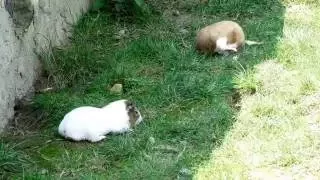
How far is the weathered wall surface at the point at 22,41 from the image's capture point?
177 inches

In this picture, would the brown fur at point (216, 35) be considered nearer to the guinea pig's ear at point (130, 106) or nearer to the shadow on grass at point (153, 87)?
the shadow on grass at point (153, 87)

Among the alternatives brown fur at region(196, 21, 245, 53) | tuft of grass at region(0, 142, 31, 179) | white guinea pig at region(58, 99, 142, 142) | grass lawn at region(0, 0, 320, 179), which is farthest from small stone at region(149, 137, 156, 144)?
brown fur at region(196, 21, 245, 53)

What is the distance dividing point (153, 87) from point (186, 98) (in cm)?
31

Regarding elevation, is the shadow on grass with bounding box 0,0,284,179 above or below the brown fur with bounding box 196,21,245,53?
below

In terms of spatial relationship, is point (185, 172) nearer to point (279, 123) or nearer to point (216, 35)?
point (279, 123)

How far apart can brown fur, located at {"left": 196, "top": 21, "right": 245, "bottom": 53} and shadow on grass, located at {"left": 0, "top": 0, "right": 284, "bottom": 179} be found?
0.28ft

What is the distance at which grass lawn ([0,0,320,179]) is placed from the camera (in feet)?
12.8

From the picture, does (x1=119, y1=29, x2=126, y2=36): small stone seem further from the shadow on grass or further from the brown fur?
the brown fur

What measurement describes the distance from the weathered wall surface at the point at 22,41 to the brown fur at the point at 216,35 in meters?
1.18

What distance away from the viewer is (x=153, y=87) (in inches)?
192

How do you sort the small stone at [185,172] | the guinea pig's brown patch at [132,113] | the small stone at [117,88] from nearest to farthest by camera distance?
1. the small stone at [185,172]
2. the guinea pig's brown patch at [132,113]
3. the small stone at [117,88]

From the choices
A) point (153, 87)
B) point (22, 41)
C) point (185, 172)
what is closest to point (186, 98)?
point (153, 87)

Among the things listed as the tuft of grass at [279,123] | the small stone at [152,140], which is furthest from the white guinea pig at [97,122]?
the tuft of grass at [279,123]

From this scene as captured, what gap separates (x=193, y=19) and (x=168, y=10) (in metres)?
0.34
